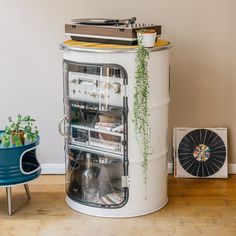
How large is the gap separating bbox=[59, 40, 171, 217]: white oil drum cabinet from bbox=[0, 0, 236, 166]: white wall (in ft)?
1.57

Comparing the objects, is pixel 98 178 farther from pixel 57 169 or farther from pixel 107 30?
pixel 107 30

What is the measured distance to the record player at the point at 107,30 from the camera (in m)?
2.97

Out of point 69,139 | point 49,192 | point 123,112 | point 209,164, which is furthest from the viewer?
point 209,164

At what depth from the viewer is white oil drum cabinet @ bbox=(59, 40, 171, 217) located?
3004 mm

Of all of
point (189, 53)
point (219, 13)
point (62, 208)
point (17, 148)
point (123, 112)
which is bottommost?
point (62, 208)

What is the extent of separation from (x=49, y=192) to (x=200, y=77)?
1170 millimetres

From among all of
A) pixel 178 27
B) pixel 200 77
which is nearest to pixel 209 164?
pixel 200 77

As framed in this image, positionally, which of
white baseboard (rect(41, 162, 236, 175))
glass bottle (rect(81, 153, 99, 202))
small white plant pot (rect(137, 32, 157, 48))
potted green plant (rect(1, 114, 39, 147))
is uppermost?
small white plant pot (rect(137, 32, 157, 48))

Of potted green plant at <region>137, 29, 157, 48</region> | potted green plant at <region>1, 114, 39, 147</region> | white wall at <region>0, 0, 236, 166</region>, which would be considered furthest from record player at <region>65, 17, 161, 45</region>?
potted green plant at <region>1, 114, 39, 147</region>

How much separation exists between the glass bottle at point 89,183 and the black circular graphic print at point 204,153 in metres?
0.77

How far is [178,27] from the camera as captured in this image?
358cm

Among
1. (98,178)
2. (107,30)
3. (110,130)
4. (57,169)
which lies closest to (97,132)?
(110,130)

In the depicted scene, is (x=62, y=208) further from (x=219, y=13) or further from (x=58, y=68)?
(x=219, y=13)

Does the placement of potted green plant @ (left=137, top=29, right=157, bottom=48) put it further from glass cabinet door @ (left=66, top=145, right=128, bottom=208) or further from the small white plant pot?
Result: glass cabinet door @ (left=66, top=145, right=128, bottom=208)
